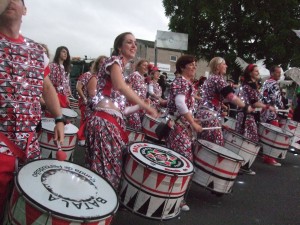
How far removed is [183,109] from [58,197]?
204 centimetres

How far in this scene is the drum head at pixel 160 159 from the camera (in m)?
2.94

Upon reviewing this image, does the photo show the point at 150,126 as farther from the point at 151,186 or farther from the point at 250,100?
the point at 151,186

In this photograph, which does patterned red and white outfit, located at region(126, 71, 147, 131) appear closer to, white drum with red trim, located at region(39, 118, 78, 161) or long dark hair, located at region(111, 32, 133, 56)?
white drum with red trim, located at region(39, 118, 78, 161)

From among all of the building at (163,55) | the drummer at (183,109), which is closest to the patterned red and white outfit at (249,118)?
the drummer at (183,109)

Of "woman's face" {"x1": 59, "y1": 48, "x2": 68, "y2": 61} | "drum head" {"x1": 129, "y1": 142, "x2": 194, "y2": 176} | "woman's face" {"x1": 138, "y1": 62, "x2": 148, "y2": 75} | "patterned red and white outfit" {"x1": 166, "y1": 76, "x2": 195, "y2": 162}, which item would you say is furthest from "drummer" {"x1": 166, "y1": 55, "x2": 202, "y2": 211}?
"woman's face" {"x1": 59, "y1": 48, "x2": 68, "y2": 61}

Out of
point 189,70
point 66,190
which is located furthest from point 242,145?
point 66,190

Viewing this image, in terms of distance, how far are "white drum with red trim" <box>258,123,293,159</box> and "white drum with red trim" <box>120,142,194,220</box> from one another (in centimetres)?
361

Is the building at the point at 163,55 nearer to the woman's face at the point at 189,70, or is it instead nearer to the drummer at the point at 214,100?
the drummer at the point at 214,100

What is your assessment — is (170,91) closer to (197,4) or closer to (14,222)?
(14,222)

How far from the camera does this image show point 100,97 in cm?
284

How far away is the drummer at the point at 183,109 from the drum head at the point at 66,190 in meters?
1.67

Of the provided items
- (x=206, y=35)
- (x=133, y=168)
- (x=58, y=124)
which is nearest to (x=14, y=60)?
(x=58, y=124)

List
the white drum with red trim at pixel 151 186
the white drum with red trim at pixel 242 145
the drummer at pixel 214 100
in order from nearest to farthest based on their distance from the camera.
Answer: the white drum with red trim at pixel 151 186 → the drummer at pixel 214 100 → the white drum with red trim at pixel 242 145

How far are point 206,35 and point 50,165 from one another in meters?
21.7
